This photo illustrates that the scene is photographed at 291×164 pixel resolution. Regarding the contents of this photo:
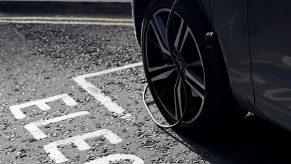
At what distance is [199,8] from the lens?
128 inches

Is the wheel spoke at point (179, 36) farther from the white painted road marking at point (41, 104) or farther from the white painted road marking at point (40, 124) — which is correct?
the white painted road marking at point (41, 104)

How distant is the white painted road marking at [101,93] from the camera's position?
13.7ft

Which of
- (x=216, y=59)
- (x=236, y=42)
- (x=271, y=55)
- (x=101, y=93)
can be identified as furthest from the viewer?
(x=101, y=93)

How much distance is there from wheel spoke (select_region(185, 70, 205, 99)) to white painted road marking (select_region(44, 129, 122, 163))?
64 centimetres

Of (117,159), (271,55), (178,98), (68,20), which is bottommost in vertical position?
(117,159)

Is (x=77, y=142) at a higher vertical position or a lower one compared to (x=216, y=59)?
lower

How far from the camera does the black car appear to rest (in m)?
2.66

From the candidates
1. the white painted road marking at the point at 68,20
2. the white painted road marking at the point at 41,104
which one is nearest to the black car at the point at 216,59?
the white painted road marking at the point at 41,104

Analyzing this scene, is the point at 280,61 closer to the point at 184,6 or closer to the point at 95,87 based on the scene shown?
the point at 184,6

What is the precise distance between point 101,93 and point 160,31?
43.0 inches

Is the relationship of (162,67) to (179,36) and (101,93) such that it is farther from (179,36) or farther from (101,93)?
(101,93)

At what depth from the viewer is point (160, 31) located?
12.1 feet

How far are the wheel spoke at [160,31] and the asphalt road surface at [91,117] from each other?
0.57m

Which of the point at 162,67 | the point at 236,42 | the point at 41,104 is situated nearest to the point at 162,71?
the point at 162,67
